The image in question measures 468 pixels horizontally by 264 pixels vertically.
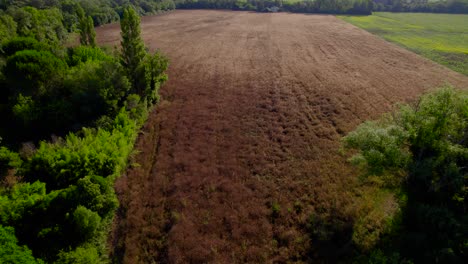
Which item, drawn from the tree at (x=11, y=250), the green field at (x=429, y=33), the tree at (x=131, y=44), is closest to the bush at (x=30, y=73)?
the tree at (x=131, y=44)

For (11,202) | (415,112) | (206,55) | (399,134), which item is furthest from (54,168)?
(206,55)

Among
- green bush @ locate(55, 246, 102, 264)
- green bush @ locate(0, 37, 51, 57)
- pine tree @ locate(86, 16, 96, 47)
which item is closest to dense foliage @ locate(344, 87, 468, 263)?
green bush @ locate(55, 246, 102, 264)

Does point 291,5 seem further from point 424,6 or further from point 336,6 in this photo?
point 424,6

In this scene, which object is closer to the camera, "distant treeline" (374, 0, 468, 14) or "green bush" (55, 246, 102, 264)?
"green bush" (55, 246, 102, 264)

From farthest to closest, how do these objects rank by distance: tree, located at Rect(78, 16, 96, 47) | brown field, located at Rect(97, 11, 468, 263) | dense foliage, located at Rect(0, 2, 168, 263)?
tree, located at Rect(78, 16, 96, 47) → brown field, located at Rect(97, 11, 468, 263) → dense foliage, located at Rect(0, 2, 168, 263)

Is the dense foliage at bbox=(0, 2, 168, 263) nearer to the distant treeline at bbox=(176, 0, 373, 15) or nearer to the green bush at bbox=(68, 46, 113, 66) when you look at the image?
the green bush at bbox=(68, 46, 113, 66)

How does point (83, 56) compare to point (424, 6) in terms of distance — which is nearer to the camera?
point (83, 56)

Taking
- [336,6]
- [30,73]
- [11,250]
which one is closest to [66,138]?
[11,250]
